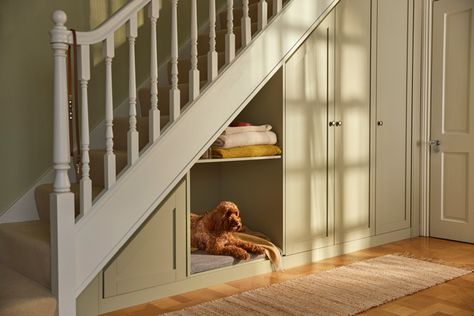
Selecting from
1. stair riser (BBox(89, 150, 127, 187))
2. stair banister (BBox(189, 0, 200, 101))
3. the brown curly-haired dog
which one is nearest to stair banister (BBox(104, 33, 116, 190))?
stair riser (BBox(89, 150, 127, 187))

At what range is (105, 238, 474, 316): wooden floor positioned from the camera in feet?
8.83

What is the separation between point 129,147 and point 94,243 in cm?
47

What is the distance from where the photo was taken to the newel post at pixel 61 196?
2.30 meters

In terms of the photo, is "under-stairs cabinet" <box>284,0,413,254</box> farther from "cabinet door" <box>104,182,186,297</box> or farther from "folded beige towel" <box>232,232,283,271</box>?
"cabinet door" <box>104,182,186,297</box>

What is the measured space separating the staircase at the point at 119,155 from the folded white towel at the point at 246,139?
0.19 metres

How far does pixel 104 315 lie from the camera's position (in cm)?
264

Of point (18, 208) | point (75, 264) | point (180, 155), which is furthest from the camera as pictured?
point (18, 208)

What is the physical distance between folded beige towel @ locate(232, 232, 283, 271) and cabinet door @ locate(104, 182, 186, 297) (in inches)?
22.6

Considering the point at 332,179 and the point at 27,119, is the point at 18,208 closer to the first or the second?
the point at 27,119

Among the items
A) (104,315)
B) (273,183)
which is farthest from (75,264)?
(273,183)

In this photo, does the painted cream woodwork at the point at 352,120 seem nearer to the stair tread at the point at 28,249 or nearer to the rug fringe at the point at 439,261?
the rug fringe at the point at 439,261

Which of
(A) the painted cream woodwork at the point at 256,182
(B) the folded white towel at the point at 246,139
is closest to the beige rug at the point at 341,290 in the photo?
(A) the painted cream woodwork at the point at 256,182

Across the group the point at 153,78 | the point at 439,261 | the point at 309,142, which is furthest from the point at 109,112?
the point at 439,261

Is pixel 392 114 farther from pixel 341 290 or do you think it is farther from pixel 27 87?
pixel 27 87
